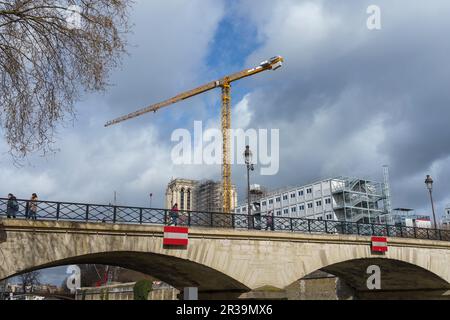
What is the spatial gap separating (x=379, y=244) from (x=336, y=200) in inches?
2689

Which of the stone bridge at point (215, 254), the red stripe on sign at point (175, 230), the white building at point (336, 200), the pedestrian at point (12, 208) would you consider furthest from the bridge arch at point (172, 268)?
the white building at point (336, 200)

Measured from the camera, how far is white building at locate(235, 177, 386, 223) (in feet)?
299

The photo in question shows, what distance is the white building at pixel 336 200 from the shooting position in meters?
91.0

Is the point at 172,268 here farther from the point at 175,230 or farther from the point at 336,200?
the point at 336,200

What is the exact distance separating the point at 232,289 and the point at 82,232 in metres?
7.96

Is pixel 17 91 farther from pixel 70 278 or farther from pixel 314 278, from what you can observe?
pixel 70 278

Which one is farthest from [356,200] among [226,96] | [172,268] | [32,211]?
[32,211]

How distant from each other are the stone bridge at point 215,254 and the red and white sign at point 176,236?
0.77 ft

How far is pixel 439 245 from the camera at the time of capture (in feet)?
94.5

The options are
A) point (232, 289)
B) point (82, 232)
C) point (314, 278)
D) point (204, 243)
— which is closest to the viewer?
point (82, 232)

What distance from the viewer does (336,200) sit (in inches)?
3610

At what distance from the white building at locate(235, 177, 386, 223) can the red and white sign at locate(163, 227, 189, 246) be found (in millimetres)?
68571
